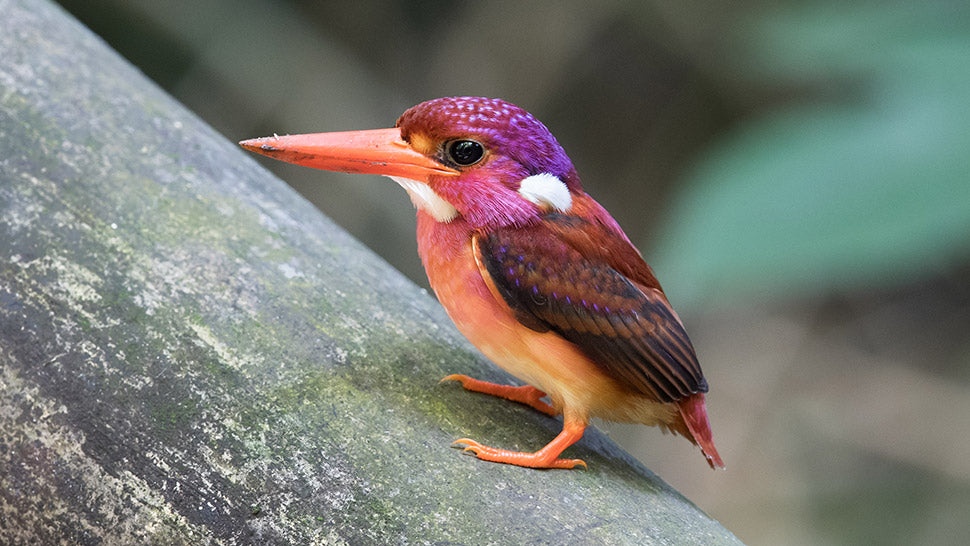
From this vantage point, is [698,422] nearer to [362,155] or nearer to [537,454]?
[537,454]

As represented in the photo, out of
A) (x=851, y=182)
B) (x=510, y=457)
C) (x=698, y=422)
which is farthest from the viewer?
(x=851, y=182)

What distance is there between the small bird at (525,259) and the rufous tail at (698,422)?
0.17ft

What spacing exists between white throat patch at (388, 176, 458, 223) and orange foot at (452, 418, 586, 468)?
330 millimetres

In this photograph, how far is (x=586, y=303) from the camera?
4.01 feet

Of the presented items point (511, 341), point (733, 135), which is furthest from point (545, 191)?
point (733, 135)

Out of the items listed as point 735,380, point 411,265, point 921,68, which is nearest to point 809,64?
point 921,68

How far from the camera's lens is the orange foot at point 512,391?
4.29 feet

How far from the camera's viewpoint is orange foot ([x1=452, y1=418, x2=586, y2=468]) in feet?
3.75

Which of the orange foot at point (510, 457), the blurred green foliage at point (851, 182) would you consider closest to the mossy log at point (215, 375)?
the orange foot at point (510, 457)

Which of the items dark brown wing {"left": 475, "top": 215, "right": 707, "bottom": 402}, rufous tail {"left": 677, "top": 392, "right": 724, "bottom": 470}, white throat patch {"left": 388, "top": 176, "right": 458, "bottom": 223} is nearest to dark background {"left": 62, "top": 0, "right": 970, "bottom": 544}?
rufous tail {"left": 677, "top": 392, "right": 724, "bottom": 470}

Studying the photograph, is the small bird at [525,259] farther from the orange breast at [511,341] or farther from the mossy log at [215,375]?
the mossy log at [215,375]

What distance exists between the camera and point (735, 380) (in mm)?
3037

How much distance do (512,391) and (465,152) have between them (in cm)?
37

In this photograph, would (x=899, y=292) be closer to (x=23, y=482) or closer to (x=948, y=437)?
(x=948, y=437)
